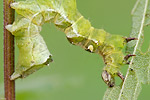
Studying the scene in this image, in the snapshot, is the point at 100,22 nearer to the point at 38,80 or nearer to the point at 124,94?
the point at 38,80

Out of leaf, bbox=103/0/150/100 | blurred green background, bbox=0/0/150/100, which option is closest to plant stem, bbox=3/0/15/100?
blurred green background, bbox=0/0/150/100

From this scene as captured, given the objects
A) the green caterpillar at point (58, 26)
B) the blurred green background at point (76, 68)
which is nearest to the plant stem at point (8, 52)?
the green caterpillar at point (58, 26)

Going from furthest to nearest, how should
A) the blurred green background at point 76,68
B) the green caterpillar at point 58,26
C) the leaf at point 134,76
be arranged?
the blurred green background at point 76,68 → the leaf at point 134,76 → the green caterpillar at point 58,26

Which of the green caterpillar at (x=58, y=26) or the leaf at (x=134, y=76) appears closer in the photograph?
the green caterpillar at (x=58, y=26)

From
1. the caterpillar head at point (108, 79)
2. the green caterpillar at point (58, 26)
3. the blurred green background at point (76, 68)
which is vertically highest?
the green caterpillar at point (58, 26)

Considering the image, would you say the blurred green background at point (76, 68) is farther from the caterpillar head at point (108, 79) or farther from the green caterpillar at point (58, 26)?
the caterpillar head at point (108, 79)

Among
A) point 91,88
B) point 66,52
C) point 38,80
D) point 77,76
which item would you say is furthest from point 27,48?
point 66,52

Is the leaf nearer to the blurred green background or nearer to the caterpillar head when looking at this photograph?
the caterpillar head

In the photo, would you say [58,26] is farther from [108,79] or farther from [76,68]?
[76,68]
